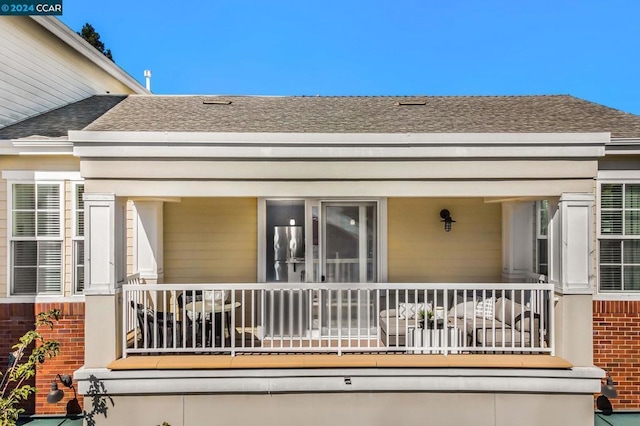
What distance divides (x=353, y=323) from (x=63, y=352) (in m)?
4.44

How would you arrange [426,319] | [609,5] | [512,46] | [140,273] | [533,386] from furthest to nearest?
[512,46]
[609,5]
[140,273]
[426,319]
[533,386]

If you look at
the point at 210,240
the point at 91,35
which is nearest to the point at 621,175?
the point at 210,240

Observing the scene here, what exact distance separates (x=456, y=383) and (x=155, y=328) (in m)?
3.89

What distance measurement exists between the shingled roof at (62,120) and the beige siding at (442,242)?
18.2 feet

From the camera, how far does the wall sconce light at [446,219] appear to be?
7.58 m

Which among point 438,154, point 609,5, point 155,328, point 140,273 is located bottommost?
point 155,328

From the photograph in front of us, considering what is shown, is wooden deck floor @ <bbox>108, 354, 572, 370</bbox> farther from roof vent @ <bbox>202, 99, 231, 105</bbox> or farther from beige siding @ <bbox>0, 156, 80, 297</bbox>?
roof vent @ <bbox>202, 99, 231, 105</bbox>

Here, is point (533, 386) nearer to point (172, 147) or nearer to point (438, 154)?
point (438, 154)

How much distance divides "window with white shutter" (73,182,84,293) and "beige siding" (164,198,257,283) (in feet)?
4.51

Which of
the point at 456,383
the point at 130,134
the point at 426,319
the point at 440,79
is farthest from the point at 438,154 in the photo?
the point at 440,79

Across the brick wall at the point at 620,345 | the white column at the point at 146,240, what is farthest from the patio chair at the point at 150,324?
the brick wall at the point at 620,345

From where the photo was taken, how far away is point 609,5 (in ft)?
Result: 48.5

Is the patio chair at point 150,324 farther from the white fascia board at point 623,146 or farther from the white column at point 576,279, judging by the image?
the white fascia board at point 623,146

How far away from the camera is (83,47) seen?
902 centimetres
